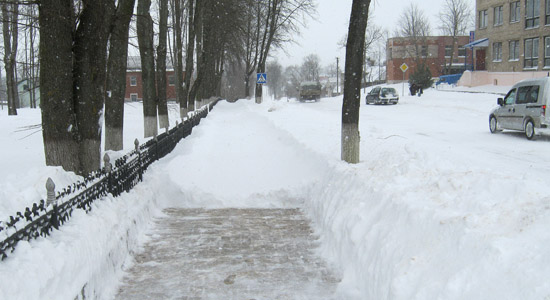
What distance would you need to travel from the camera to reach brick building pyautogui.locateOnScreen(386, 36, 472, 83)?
7719cm

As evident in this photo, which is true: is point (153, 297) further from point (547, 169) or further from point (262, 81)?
point (262, 81)

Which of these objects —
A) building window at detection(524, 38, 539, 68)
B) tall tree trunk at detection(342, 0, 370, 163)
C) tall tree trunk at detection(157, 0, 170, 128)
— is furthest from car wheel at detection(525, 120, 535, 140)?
building window at detection(524, 38, 539, 68)

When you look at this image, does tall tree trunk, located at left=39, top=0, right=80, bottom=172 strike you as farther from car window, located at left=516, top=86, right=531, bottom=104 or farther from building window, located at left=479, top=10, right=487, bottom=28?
building window, located at left=479, top=10, right=487, bottom=28

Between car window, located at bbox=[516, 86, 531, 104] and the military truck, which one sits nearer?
car window, located at bbox=[516, 86, 531, 104]

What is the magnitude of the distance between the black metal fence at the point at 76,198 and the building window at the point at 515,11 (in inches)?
1593

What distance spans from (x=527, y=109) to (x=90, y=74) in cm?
1335

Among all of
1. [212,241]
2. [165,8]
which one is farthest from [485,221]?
[165,8]

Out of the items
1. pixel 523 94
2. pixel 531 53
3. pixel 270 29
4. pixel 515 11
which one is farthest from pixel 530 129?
pixel 515 11

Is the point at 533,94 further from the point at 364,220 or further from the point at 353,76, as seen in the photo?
the point at 364,220

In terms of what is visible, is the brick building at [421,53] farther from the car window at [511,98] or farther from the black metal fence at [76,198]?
the black metal fence at [76,198]

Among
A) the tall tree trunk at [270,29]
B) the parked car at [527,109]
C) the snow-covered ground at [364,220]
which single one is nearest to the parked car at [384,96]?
the tall tree trunk at [270,29]

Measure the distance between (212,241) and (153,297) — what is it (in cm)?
187

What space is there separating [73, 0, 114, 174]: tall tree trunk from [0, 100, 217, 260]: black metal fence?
2.14 ft

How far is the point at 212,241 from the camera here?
263 inches
